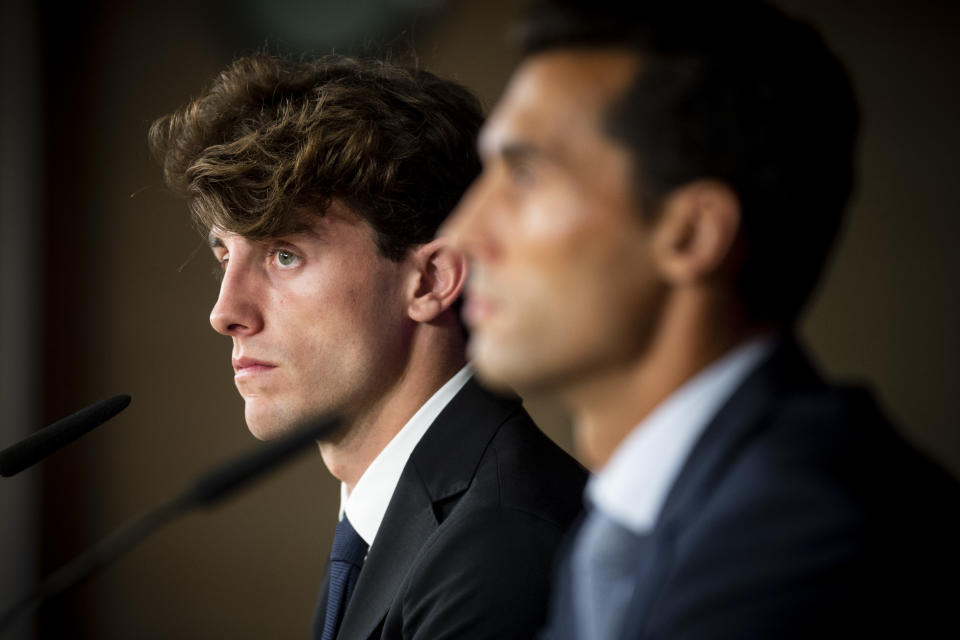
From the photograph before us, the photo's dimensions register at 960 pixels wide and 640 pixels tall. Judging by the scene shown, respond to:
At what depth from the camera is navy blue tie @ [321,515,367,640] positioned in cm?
133

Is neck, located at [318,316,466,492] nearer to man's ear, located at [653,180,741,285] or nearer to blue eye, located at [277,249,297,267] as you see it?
blue eye, located at [277,249,297,267]

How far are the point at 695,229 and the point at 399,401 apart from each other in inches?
28.9

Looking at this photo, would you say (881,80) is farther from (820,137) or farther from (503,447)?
(820,137)

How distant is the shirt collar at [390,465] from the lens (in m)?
1.36

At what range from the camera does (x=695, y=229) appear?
27.6 inches

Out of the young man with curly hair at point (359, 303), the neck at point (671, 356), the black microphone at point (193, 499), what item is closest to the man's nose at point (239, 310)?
the young man with curly hair at point (359, 303)

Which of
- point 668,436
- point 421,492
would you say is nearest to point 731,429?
point 668,436

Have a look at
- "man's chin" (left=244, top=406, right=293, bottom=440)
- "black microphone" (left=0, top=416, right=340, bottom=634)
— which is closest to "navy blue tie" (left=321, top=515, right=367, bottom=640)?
"man's chin" (left=244, top=406, right=293, bottom=440)

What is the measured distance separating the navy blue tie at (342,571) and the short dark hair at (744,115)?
0.81 meters

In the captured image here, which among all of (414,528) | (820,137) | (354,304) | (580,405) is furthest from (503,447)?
(820,137)

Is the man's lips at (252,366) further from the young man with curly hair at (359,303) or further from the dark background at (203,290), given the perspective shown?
the dark background at (203,290)

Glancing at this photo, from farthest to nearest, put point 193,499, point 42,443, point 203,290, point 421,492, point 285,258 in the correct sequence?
point 203,290 < point 285,258 < point 421,492 < point 42,443 < point 193,499

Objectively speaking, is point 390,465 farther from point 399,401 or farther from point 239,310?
point 239,310

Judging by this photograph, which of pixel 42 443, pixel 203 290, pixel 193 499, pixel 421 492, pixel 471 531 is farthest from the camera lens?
pixel 203 290
